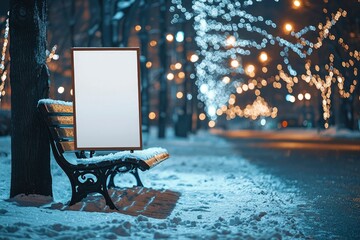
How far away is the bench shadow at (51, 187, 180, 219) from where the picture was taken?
25.8 ft

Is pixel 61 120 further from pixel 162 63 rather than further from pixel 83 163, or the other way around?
pixel 162 63

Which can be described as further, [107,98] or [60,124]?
[107,98]

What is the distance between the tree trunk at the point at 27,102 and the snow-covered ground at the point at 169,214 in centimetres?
28

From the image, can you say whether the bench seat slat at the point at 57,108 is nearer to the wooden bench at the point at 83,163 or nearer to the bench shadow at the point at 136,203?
the wooden bench at the point at 83,163

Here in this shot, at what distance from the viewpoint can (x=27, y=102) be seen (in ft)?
27.4

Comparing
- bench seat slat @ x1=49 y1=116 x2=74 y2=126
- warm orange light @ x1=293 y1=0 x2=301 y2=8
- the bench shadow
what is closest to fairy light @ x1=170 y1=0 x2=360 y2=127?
warm orange light @ x1=293 y1=0 x2=301 y2=8

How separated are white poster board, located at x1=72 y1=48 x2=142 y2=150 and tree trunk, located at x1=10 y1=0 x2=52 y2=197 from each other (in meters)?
0.48

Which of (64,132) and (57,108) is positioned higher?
(57,108)

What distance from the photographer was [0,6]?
2309 centimetres

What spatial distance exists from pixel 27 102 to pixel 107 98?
3.37 feet

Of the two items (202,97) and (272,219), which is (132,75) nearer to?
(272,219)

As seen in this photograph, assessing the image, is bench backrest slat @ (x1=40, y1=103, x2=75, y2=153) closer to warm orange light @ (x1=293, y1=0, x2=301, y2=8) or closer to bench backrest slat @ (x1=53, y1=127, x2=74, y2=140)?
bench backrest slat @ (x1=53, y1=127, x2=74, y2=140)

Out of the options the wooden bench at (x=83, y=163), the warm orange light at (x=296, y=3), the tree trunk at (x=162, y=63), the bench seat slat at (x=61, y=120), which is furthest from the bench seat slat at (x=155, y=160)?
the tree trunk at (x=162, y=63)

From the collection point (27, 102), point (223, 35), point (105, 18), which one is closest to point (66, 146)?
point (27, 102)
